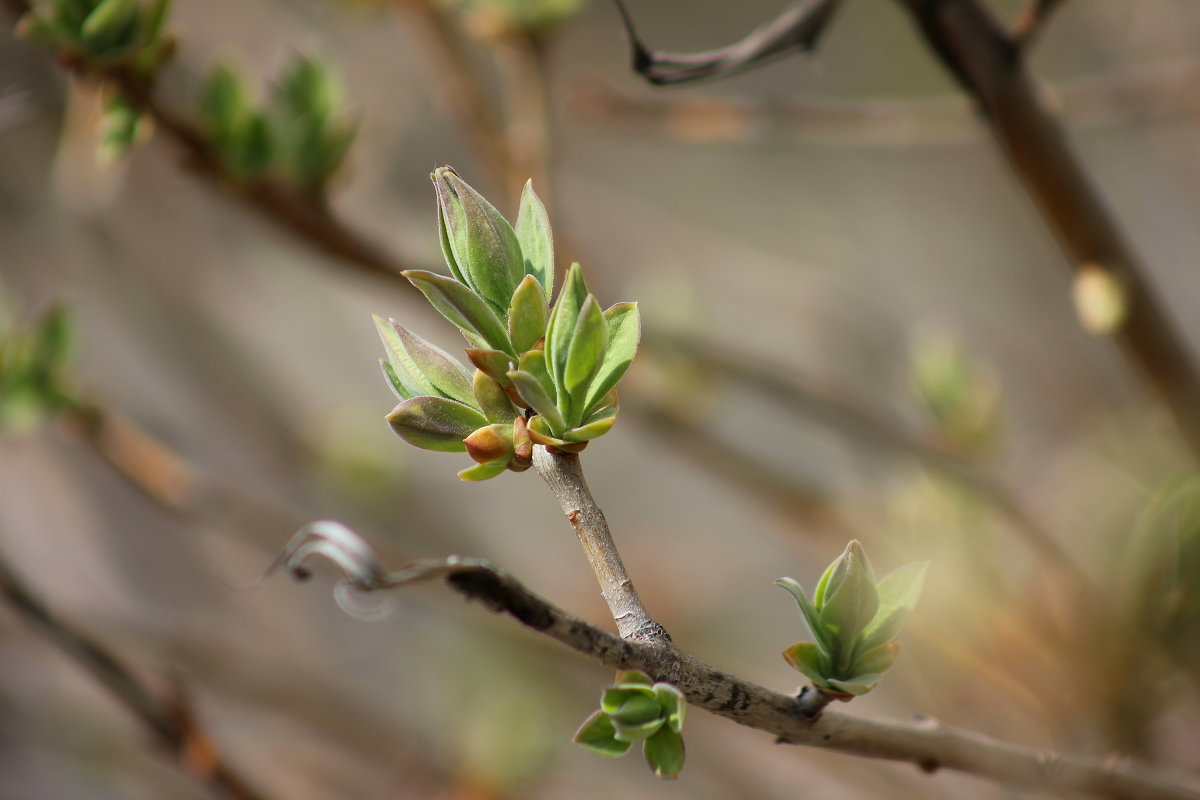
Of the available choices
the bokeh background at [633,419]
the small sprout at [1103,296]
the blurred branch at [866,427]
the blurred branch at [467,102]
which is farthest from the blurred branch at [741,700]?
the blurred branch at [467,102]

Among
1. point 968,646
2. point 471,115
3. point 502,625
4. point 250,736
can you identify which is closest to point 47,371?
point 471,115

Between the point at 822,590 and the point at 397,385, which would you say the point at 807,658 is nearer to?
the point at 822,590

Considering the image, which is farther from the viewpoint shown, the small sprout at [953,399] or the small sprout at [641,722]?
the small sprout at [953,399]

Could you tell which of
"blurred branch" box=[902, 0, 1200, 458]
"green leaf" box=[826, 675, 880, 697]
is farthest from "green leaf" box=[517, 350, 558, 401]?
"blurred branch" box=[902, 0, 1200, 458]

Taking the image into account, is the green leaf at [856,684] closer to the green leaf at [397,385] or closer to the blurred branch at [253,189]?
the green leaf at [397,385]

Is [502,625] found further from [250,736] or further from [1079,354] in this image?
[1079,354]

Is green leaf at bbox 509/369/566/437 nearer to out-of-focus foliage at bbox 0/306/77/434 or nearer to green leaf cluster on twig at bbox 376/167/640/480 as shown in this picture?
green leaf cluster on twig at bbox 376/167/640/480

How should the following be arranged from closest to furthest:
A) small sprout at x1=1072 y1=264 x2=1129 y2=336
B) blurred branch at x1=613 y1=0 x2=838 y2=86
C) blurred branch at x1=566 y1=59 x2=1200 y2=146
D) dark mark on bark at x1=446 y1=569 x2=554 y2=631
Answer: dark mark on bark at x1=446 y1=569 x2=554 y2=631
blurred branch at x1=613 y1=0 x2=838 y2=86
small sprout at x1=1072 y1=264 x2=1129 y2=336
blurred branch at x1=566 y1=59 x2=1200 y2=146

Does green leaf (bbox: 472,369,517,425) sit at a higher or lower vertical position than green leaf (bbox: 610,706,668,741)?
higher
